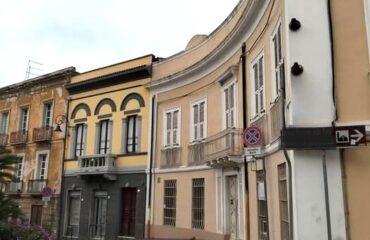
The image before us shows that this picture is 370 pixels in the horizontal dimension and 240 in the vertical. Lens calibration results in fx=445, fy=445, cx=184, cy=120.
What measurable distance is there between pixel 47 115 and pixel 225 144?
15761mm

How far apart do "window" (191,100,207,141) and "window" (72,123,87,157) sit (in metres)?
8.15

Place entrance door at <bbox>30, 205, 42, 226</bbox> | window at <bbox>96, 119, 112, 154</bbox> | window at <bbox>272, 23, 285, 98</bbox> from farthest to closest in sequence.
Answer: entrance door at <bbox>30, 205, 42, 226</bbox>
window at <bbox>96, 119, 112, 154</bbox>
window at <bbox>272, 23, 285, 98</bbox>

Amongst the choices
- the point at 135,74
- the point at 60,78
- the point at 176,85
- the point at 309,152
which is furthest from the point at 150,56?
the point at 309,152

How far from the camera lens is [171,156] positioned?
63.9 feet

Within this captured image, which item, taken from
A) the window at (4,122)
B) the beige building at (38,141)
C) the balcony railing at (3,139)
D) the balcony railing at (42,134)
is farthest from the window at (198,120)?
the window at (4,122)

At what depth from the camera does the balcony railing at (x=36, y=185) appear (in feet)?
83.5

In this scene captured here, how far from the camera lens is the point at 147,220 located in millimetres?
20219

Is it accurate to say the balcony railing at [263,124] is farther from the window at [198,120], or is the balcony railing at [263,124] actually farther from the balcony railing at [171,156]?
the balcony railing at [171,156]

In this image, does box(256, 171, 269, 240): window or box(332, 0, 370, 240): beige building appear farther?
box(256, 171, 269, 240): window

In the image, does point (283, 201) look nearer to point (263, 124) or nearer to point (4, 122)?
point (263, 124)

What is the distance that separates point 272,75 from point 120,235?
13577 millimetres

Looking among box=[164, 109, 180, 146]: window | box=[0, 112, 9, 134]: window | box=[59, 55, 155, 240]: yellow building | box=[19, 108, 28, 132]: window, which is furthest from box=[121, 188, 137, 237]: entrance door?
box=[0, 112, 9, 134]: window

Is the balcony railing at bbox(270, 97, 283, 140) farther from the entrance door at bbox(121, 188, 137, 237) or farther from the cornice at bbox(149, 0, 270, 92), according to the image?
the entrance door at bbox(121, 188, 137, 237)

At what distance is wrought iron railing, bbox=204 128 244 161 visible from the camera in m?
13.9
